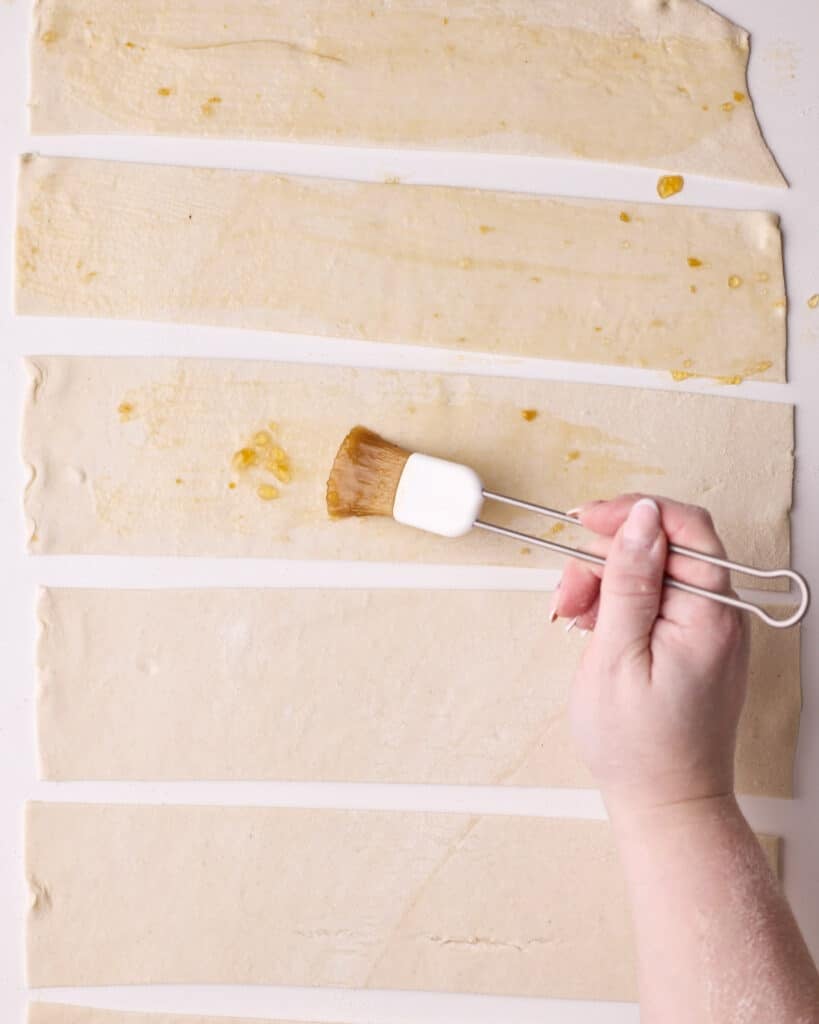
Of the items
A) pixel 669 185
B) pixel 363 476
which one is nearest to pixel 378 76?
pixel 669 185

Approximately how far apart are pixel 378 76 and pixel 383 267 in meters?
0.27

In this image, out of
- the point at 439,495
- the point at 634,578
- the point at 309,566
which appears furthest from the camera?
the point at 309,566

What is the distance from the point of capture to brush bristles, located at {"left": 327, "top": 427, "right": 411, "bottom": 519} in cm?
120

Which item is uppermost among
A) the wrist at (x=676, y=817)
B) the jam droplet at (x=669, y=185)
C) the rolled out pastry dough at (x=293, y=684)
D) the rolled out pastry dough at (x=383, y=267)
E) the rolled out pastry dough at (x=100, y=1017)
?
the jam droplet at (x=669, y=185)

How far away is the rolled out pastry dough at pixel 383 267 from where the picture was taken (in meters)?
1.28

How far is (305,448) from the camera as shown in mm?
1262

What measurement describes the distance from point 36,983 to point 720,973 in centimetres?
88

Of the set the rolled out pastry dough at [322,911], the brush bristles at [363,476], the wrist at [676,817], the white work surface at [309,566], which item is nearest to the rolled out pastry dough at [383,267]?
the white work surface at [309,566]

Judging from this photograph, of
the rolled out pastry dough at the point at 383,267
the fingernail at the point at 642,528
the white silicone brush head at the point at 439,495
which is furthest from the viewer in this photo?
the rolled out pastry dough at the point at 383,267

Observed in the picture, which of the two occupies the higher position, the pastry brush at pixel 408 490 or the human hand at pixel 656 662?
the pastry brush at pixel 408 490

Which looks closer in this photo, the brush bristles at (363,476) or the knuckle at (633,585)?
the knuckle at (633,585)

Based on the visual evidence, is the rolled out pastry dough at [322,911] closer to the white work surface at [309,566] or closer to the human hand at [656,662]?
the white work surface at [309,566]

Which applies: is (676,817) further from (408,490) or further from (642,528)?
(408,490)

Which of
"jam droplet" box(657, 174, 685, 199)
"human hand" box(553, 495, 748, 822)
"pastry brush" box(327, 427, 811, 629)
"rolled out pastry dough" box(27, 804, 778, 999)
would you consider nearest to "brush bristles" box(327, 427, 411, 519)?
"pastry brush" box(327, 427, 811, 629)
